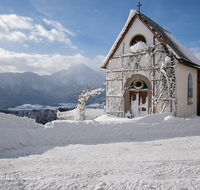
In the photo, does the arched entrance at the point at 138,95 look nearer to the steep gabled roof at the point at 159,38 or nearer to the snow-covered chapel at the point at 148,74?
the snow-covered chapel at the point at 148,74

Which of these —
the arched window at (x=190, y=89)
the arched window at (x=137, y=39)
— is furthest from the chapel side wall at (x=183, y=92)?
the arched window at (x=137, y=39)

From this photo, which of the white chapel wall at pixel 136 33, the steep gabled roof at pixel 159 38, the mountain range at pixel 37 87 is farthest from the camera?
the mountain range at pixel 37 87

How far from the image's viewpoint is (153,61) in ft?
35.2

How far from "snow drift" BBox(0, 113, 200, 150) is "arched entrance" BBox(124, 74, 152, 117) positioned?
113 inches

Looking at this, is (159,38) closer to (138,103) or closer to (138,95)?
(138,95)

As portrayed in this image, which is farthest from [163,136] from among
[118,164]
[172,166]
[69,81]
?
[69,81]

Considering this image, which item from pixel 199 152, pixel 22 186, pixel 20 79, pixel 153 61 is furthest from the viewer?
pixel 20 79

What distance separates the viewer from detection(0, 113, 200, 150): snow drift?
610cm

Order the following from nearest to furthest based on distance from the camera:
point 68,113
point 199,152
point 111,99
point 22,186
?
point 22,186 < point 199,152 < point 111,99 < point 68,113

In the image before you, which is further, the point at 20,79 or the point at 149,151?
the point at 20,79

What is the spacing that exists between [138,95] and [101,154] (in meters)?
7.43

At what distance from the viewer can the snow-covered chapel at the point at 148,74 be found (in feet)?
33.3

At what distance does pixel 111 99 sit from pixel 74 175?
9.18 meters

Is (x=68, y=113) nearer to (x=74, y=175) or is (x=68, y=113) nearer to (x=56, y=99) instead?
(x=74, y=175)
